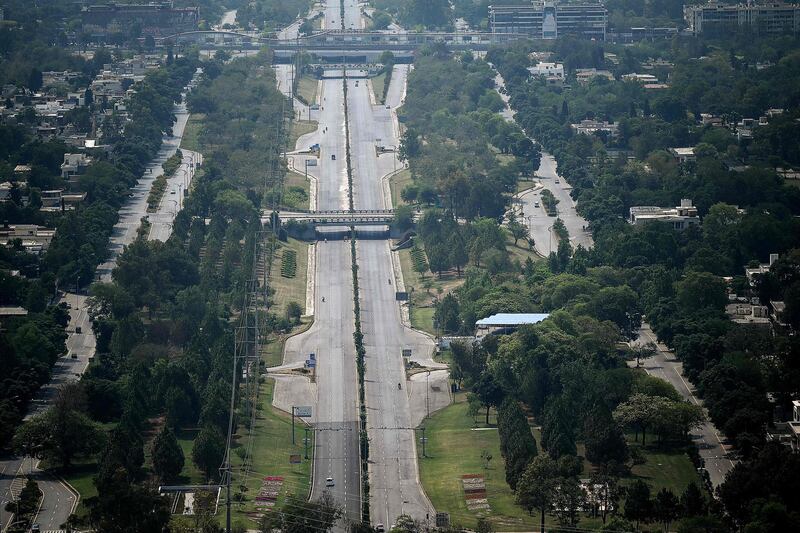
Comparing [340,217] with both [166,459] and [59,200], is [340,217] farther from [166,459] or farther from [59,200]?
[166,459]

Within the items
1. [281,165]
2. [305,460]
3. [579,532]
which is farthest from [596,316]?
[281,165]

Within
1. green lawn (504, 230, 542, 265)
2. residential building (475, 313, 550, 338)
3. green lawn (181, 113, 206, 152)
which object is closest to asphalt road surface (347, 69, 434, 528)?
residential building (475, 313, 550, 338)

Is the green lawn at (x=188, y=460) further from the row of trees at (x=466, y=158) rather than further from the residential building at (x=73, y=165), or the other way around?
the residential building at (x=73, y=165)

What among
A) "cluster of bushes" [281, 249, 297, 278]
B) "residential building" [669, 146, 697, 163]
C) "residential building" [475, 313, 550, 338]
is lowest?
"residential building" [475, 313, 550, 338]

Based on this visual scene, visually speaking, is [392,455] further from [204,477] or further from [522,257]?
[522,257]

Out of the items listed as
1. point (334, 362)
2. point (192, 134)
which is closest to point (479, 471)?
point (334, 362)

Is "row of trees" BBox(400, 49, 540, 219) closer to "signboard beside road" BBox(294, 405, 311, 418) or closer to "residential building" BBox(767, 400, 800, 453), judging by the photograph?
"signboard beside road" BBox(294, 405, 311, 418)
